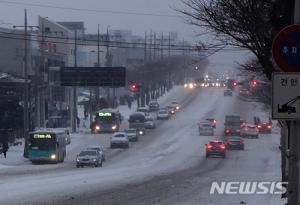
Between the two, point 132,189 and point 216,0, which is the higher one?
point 216,0

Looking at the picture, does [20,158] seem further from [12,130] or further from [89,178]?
[89,178]

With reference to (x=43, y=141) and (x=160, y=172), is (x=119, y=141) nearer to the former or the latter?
(x=43, y=141)

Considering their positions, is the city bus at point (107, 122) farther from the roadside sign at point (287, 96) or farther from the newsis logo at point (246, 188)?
the roadside sign at point (287, 96)

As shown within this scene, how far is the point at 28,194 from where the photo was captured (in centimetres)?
2788

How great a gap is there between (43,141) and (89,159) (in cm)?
581

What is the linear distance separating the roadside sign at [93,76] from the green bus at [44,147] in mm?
11348

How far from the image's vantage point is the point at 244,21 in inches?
726

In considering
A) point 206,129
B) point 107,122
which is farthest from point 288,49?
point 107,122

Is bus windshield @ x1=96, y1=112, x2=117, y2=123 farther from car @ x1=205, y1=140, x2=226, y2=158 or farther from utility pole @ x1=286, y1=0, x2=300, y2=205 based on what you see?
utility pole @ x1=286, y1=0, x2=300, y2=205

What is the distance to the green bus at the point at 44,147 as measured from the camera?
58.2m

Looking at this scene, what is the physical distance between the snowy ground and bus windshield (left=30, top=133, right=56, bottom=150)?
1.62 metres

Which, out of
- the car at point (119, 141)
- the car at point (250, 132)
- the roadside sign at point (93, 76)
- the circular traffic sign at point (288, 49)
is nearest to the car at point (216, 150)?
the roadside sign at point (93, 76)

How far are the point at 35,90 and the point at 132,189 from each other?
1740 inches

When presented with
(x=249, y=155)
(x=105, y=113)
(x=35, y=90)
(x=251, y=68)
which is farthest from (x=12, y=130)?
(x=251, y=68)
